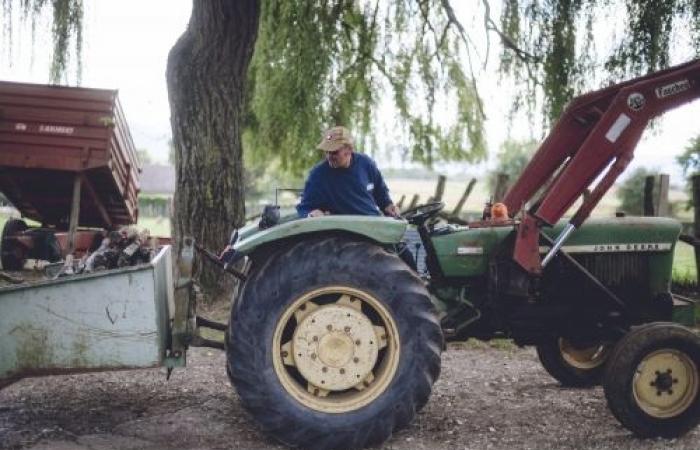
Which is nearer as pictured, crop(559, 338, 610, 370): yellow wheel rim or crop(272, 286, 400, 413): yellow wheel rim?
crop(272, 286, 400, 413): yellow wheel rim

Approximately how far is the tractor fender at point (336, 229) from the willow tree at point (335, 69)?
4.13 m

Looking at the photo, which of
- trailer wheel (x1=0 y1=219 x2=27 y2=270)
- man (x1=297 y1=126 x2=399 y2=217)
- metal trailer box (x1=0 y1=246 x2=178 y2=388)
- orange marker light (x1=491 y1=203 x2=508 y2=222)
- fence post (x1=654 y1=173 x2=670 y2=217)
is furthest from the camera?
trailer wheel (x1=0 y1=219 x2=27 y2=270)

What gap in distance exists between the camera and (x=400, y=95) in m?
12.0

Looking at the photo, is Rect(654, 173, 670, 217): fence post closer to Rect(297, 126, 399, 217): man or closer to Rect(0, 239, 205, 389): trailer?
Rect(297, 126, 399, 217): man

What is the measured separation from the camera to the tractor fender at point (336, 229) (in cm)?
421

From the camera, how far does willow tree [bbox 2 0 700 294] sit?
320 inches

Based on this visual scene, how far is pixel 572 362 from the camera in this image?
18.3 feet

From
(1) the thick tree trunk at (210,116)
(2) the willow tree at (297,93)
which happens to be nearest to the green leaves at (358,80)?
(2) the willow tree at (297,93)

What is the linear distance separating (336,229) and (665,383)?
2.08 metres

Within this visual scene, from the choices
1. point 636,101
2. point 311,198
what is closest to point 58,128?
point 311,198

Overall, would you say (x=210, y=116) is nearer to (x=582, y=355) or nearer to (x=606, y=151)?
(x=582, y=355)

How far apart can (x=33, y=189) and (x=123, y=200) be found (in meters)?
1.45

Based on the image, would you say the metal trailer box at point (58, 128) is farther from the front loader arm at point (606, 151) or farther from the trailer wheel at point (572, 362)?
the front loader arm at point (606, 151)

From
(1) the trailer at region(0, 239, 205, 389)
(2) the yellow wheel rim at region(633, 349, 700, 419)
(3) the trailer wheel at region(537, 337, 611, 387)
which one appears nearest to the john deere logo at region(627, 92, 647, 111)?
(2) the yellow wheel rim at region(633, 349, 700, 419)
